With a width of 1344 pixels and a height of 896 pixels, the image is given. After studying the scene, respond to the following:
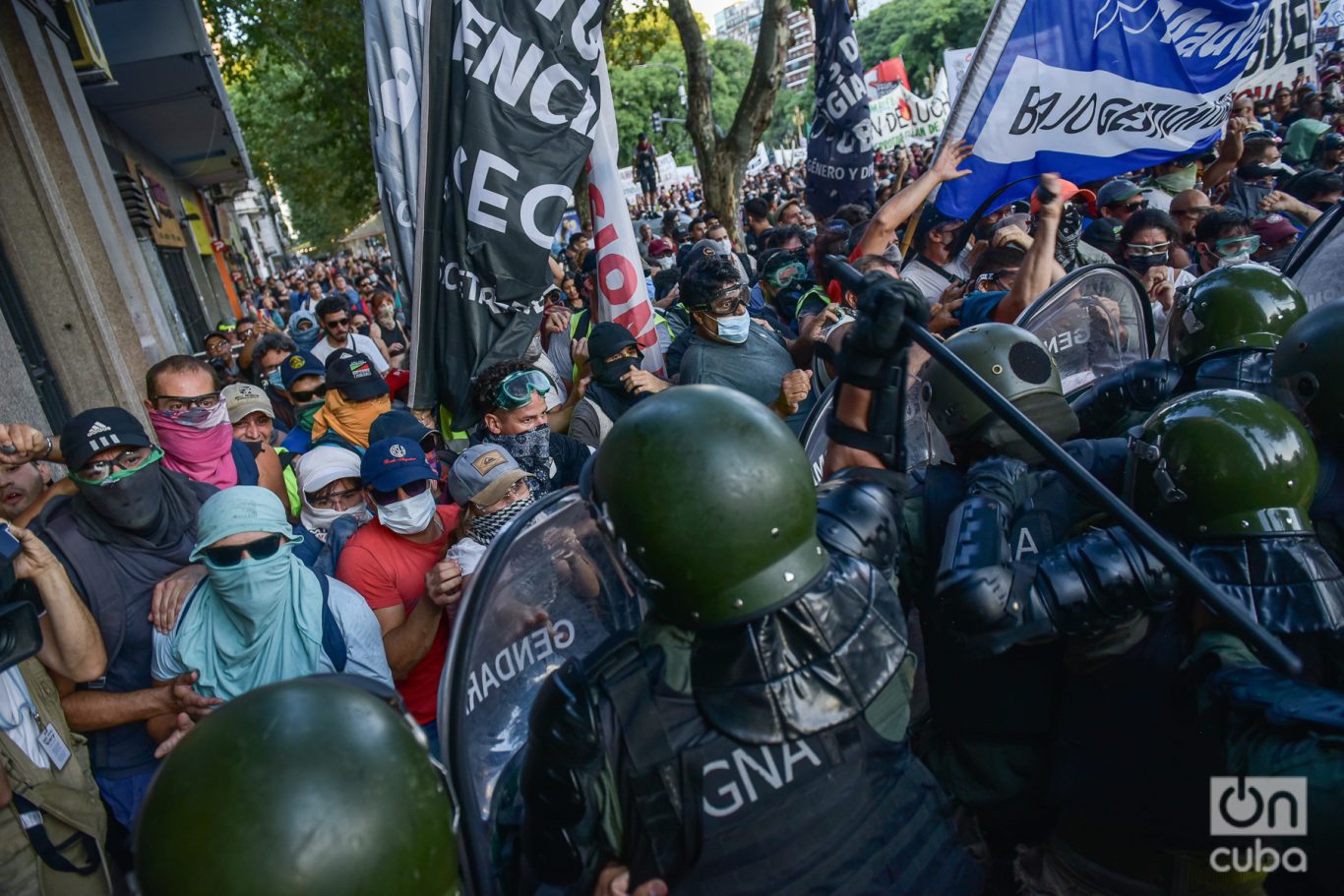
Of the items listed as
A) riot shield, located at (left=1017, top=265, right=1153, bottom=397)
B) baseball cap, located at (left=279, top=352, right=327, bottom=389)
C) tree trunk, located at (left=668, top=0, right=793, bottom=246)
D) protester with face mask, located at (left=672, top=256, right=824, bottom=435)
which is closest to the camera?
riot shield, located at (left=1017, top=265, right=1153, bottom=397)

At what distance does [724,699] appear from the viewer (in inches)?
51.5

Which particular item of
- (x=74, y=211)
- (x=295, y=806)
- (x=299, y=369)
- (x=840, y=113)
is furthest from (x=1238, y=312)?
(x=74, y=211)

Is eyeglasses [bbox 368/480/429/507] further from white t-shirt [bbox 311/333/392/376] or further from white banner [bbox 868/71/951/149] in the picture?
white banner [bbox 868/71/951/149]

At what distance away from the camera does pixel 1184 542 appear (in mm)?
1712

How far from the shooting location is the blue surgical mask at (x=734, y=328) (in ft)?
13.0

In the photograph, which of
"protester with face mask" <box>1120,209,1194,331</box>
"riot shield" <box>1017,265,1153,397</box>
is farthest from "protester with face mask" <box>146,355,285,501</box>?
"protester with face mask" <box>1120,209,1194,331</box>

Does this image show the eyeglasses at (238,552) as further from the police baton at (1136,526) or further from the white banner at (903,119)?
the white banner at (903,119)

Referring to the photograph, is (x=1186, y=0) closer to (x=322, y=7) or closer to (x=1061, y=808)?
(x=1061, y=808)

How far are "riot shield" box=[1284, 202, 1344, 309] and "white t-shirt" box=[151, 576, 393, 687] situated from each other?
3.91 m

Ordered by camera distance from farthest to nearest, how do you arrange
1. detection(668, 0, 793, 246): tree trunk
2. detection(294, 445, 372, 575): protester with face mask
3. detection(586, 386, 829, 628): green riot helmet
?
1. detection(668, 0, 793, 246): tree trunk
2. detection(294, 445, 372, 575): protester with face mask
3. detection(586, 386, 829, 628): green riot helmet

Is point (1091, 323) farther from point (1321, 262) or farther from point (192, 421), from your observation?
point (192, 421)

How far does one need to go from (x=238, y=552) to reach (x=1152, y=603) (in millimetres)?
2288

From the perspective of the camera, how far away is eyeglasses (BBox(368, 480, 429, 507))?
2.82m

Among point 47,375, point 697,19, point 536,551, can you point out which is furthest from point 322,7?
point 536,551
